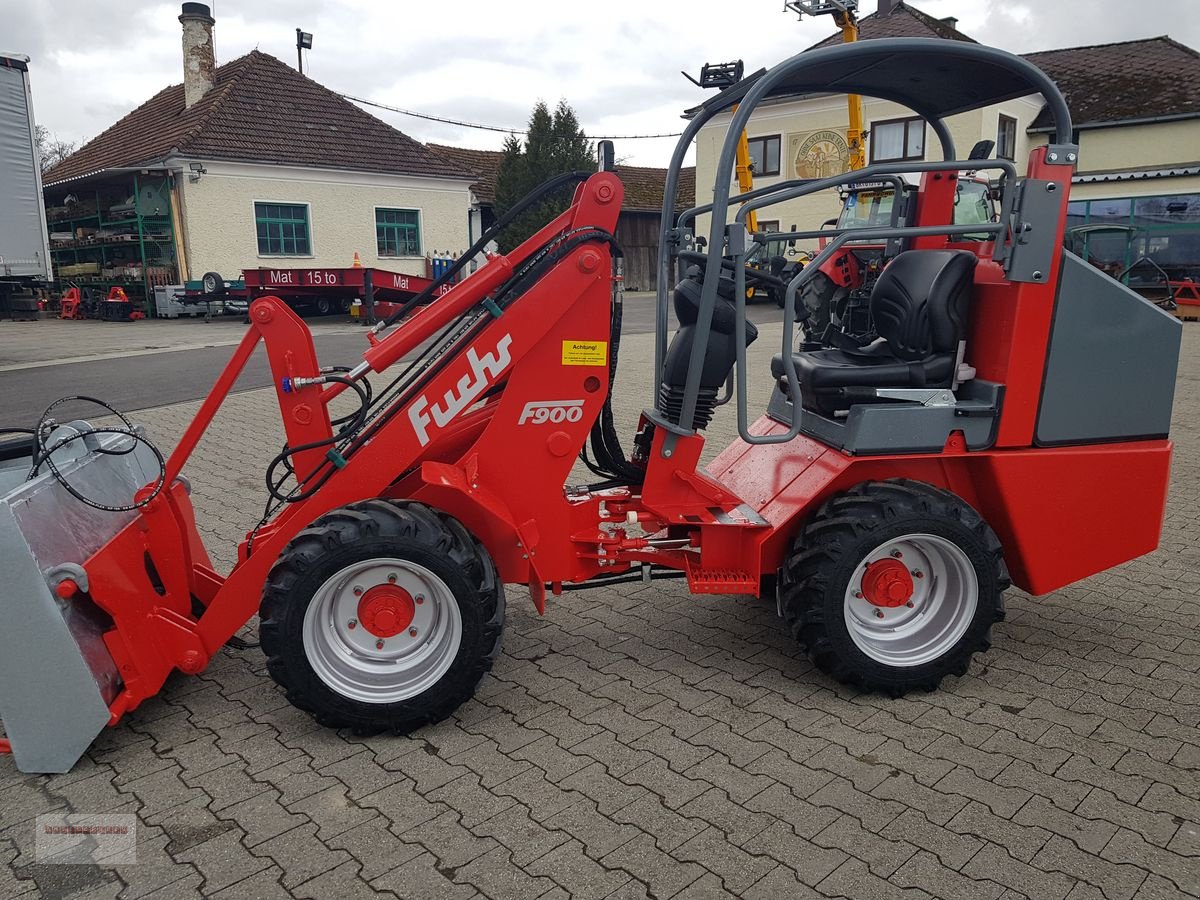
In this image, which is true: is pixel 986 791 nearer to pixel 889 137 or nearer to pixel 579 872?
pixel 579 872

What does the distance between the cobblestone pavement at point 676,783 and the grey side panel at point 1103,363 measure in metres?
0.29

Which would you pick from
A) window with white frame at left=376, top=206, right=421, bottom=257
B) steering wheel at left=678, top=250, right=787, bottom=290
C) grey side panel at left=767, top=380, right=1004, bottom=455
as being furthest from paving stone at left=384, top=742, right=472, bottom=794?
window with white frame at left=376, top=206, right=421, bottom=257

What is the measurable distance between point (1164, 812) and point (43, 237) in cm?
1632

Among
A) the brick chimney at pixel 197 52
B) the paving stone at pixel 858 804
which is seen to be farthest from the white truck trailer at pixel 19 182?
the paving stone at pixel 858 804

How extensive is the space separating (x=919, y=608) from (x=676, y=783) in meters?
1.30

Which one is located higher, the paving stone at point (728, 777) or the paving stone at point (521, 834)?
the paving stone at point (728, 777)

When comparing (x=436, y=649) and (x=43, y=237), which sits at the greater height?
(x=43, y=237)

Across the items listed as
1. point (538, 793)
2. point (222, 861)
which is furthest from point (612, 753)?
point (222, 861)

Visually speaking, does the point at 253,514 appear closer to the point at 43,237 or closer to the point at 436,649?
the point at 436,649

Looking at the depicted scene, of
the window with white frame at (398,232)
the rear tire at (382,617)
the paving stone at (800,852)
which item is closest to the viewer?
the paving stone at (800,852)

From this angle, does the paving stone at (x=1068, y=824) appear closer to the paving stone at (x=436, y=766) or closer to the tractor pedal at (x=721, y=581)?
the tractor pedal at (x=721, y=581)

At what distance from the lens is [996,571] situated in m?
3.38

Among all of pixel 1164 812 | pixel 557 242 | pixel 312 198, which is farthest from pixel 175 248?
pixel 1164 812

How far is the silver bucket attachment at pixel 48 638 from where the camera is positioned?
9.04 feet
